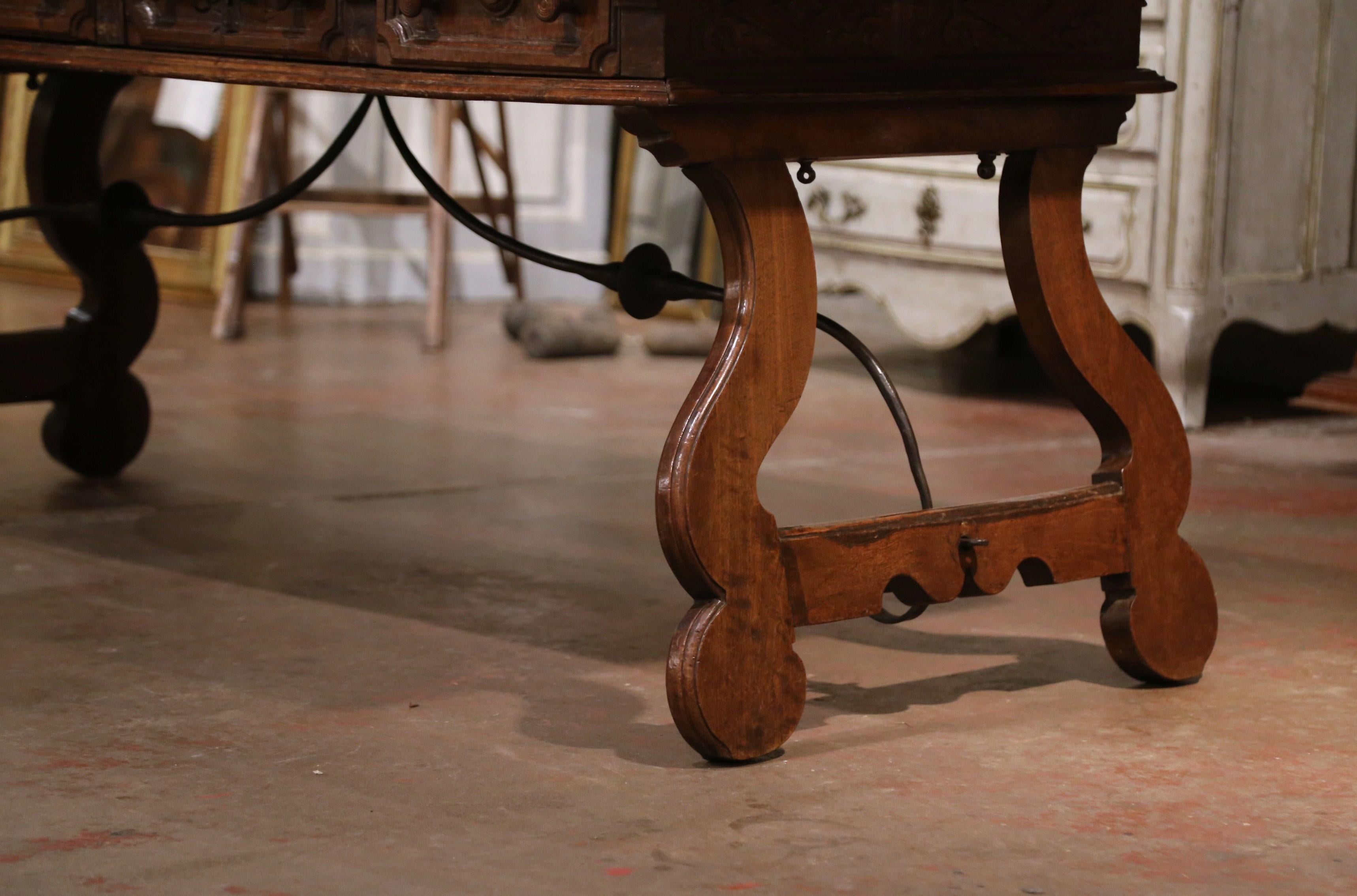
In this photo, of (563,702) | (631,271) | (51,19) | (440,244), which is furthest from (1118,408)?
(440,244)

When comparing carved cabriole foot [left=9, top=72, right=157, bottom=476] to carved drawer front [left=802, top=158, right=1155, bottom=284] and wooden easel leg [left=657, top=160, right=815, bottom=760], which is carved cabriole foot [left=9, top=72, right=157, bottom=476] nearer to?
wooden easel leg [left=657, top=160, right=815, bottom=760]

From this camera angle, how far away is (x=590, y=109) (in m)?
5.88

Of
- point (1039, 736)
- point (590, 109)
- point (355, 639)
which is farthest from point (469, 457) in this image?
point (590, 109)

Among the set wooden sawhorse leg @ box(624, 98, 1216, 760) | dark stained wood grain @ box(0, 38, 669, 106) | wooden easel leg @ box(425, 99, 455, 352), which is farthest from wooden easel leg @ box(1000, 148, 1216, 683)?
wooden easel leg @ box(425, 99, 455, 352)

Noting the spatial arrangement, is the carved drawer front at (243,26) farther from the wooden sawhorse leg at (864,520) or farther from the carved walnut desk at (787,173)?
the wooden sawhorse leg at (864,520)

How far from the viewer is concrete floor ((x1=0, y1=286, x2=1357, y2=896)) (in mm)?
1303

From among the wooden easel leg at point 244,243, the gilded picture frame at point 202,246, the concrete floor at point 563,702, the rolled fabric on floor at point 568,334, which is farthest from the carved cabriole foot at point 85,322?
the gilded picture frame at point 202,246

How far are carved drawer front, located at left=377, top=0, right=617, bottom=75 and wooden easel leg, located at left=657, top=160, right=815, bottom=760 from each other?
148 mm

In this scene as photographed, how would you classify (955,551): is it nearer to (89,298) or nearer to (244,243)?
(89,298)

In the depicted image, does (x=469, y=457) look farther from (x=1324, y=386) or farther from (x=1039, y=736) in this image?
(x=1324, y=386)

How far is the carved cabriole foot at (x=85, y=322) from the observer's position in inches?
104

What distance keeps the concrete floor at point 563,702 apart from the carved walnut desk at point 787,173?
13 centimetres

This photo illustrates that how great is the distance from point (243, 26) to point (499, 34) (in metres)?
0.28

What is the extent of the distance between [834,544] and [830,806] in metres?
0.26
